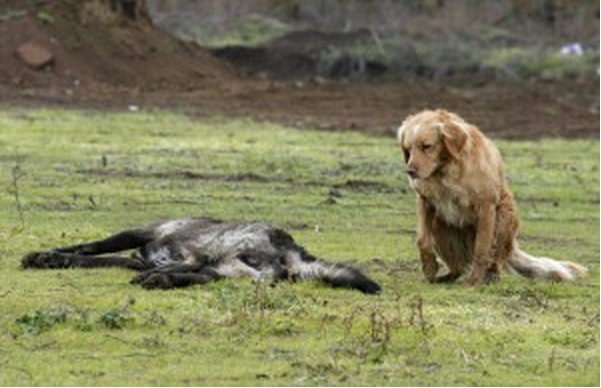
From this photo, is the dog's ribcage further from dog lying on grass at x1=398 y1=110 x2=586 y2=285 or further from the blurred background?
the blurred background

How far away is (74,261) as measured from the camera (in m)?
15.0

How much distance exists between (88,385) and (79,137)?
21928 mm

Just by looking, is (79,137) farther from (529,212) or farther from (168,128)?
(529,212)

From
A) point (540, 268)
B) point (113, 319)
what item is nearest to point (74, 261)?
point (113, 319)

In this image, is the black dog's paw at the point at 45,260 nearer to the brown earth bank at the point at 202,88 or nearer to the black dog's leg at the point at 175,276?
the black dog's leg at the point at 175,276

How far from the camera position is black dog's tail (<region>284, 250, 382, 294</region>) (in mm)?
A: 14000

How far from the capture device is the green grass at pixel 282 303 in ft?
34.8

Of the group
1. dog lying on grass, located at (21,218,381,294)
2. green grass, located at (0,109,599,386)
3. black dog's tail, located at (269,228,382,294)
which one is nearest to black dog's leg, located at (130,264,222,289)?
dog lying on grass, located at (21,218,381,294)

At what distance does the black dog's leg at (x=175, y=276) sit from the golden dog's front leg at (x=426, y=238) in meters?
2.00

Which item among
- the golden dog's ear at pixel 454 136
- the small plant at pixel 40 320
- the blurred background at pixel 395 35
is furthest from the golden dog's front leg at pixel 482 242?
the blurred background at pixel 395 35

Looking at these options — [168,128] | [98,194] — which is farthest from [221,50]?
[98,194]

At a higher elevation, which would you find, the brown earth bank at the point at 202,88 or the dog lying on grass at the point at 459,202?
the dog lying on grass at the point at 459,202

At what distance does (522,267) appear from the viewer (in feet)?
52.2

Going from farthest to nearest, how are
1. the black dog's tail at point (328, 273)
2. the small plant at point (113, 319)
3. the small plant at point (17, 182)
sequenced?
the small plant at point (17, 182)
the black dog's tail at point (328, 273)
the small plant at point (113, 319)
